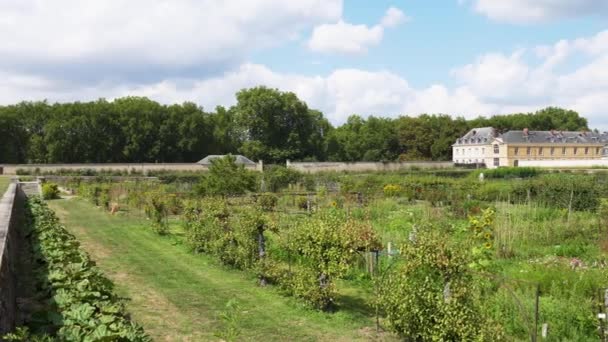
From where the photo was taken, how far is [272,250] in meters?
12.9

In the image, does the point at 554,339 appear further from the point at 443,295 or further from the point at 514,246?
the point at 514,246

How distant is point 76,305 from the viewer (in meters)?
5.11

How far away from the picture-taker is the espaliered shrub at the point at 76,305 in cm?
441

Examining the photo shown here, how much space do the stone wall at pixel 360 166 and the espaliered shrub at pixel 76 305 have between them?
50.3 metres

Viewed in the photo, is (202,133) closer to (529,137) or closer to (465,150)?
(465,150)

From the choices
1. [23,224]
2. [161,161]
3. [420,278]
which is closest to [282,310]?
[420,278]

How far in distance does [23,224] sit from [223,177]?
8.02m

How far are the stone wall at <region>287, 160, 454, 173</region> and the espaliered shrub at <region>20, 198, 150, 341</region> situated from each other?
50301 mm

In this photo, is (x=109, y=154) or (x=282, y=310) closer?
(x=282, y=310)

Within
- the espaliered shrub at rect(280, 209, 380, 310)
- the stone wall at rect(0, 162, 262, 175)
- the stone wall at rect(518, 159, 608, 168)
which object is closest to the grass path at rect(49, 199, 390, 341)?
the espaliered shrub at rect(280, 209, 380, 310)

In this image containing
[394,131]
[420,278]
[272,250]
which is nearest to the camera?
[420,278]

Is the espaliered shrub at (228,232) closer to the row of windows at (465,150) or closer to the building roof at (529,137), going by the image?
the building roof at (529,137)

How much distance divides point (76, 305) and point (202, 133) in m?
66.1

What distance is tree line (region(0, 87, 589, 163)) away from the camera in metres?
63.9
